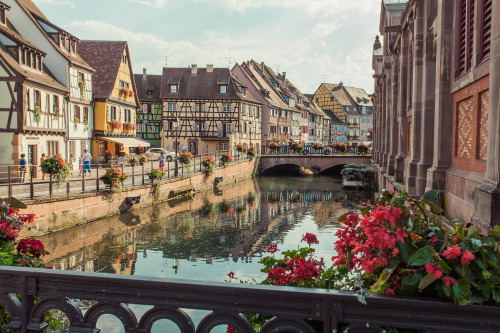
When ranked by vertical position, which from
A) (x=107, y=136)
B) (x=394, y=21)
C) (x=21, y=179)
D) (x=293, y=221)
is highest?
(x=394, y=21)

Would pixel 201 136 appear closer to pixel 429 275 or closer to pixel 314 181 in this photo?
pixel 314 181

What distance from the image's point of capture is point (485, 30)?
818 cm

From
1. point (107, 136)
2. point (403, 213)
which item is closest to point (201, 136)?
point (107, 136)

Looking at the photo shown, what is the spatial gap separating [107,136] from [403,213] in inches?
1506

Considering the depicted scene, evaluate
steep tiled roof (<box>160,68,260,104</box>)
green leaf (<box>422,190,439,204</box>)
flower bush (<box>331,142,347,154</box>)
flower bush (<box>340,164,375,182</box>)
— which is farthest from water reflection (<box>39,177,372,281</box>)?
steep tiled roof (<box>160,68,260,104</box>)

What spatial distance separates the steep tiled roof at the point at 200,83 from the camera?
199 ft

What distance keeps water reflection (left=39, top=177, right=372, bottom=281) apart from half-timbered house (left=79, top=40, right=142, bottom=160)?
10.6 m

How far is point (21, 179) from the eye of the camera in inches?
938

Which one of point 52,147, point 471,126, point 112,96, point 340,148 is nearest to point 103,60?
point 112,96

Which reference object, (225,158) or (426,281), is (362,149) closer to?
(225,158)

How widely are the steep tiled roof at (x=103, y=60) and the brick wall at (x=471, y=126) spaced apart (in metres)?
32.5

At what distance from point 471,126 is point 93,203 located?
56.2ft

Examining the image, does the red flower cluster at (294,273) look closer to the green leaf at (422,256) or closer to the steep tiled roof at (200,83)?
the green leaf at (422,256)

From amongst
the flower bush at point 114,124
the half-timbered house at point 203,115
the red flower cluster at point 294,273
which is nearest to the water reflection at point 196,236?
the red flower cluster at point 294,273
